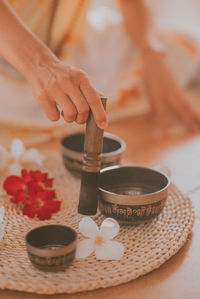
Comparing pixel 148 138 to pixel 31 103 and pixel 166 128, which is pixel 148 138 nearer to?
pixel 166 128

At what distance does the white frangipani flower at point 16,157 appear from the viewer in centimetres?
129

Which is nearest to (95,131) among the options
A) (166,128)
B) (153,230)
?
(153,230)

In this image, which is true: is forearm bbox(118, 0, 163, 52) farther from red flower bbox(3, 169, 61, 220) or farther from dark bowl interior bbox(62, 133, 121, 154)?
red flower bbox(3, 169, 61, 220)

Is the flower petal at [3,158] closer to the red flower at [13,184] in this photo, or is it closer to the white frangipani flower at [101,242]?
the red flower at [13,184]

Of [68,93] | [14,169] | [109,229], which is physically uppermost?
[68,93]

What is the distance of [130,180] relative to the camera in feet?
3.89

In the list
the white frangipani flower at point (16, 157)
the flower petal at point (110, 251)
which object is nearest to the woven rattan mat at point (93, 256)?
the flower petal at point (110, 251)

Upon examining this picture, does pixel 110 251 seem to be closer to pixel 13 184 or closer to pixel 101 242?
pixel 101 242

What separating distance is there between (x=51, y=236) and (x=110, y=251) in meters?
0.13

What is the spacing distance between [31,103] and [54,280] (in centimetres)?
95

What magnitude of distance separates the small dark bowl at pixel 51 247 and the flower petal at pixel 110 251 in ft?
0.25

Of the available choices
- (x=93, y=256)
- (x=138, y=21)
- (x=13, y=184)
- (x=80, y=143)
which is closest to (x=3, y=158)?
(x=13, y=184)

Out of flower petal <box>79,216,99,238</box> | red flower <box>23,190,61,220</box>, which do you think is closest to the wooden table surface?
flower petal <box>79,216,99,238</box>

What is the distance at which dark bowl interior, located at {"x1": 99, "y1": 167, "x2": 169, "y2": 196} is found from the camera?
45.4 inches
